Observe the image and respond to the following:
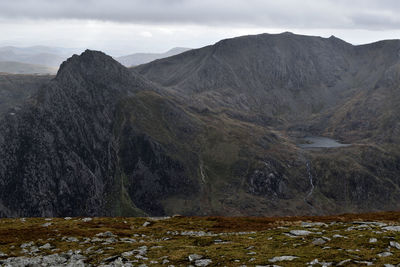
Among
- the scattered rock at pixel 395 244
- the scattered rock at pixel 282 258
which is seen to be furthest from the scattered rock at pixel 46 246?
the scattered rock at pixel 395 244

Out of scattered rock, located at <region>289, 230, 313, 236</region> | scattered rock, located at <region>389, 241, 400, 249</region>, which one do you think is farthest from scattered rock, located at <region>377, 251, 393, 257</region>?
scattered rock, located at <region>289, 230, 313, 236</region>

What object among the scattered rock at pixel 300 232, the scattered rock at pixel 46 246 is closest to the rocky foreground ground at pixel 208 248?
the scattered rock at pixel 300 232

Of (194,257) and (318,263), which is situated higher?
(318,263)

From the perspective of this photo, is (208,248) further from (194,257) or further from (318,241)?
(318,241)

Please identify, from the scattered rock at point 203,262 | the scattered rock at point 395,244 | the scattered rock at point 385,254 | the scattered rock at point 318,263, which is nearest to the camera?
the scattered rock at point 318,263

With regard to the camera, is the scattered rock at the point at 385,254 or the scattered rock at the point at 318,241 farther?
the scattered rock at the point at 318,241

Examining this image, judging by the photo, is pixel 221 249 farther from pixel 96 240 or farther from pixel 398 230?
pixel 398 230

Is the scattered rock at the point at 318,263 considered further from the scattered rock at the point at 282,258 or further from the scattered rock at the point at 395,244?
the scattered rock at the point at 395,244

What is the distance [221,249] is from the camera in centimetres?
3181

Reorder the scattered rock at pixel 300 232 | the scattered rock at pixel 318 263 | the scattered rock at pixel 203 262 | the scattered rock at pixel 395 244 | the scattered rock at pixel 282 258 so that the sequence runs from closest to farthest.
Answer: the scattered rock at pixel 318 263, the scattered rock at pixel 282 258, the scattered rock at pixel 203 262, the scattered rock at pixel 395 244, the scattered rock at pixel 300 232

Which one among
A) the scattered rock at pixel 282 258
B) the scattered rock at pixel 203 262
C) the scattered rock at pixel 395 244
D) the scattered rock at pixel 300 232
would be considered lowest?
the scattered rock at pixel 300 232

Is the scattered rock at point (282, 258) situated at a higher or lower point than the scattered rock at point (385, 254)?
lower

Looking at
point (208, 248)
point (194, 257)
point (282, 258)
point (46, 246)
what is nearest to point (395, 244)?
point (282, 258)

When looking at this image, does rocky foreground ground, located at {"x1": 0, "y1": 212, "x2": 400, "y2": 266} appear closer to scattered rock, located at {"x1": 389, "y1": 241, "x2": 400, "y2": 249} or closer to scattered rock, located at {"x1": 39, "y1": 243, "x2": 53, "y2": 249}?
scattered rock, located at {"x1": 389, "y1": 241, "x2": 400, "y2": 249}
